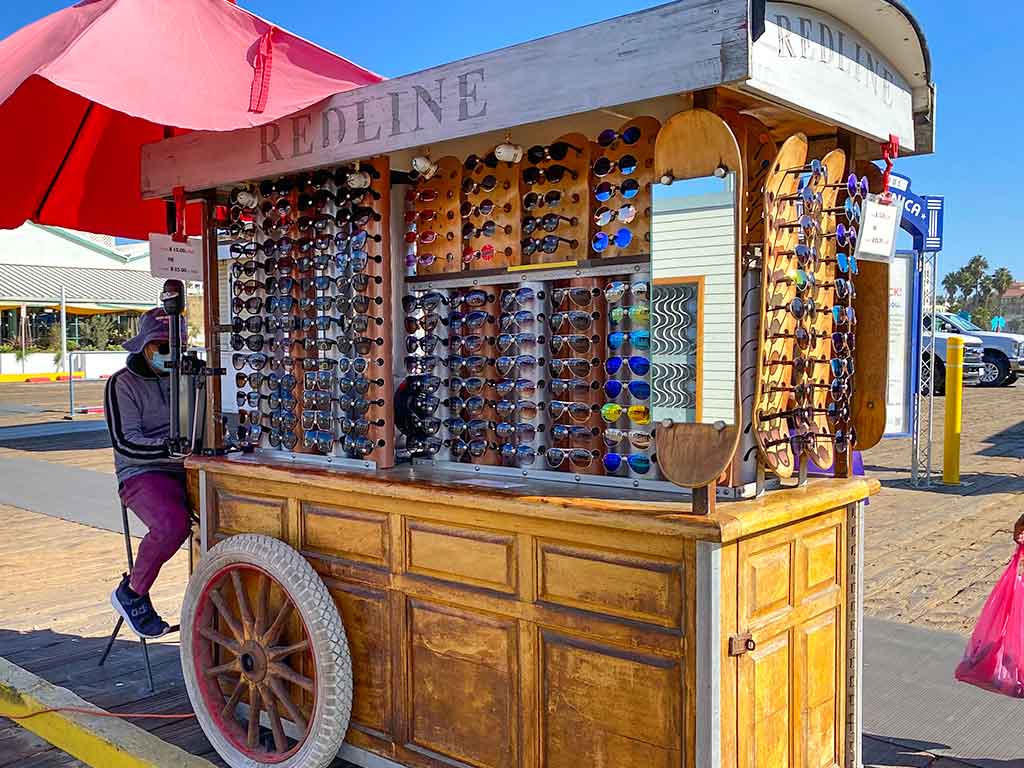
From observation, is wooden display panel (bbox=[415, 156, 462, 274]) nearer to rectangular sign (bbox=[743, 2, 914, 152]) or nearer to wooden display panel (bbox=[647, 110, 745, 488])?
wooden display panel (bbox=[647, 110, 745, 488])

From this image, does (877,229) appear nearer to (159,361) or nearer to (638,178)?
(638,178)

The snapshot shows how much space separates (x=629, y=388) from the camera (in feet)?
9.37

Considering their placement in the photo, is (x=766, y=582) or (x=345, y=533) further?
(x=345, y=533)

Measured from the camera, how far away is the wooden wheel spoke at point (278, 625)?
3254 mm

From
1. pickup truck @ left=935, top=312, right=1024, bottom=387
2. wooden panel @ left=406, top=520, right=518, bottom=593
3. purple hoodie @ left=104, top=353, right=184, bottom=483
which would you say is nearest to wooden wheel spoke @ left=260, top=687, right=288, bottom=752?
wooden panel @ left=406, top=520, right=518, bottom=593

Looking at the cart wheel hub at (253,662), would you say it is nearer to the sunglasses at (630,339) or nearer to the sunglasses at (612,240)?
the sunglasses at (630,339)

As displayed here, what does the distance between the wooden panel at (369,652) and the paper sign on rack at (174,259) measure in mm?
1681

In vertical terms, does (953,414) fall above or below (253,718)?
above

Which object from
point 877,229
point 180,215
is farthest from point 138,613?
point 877,229

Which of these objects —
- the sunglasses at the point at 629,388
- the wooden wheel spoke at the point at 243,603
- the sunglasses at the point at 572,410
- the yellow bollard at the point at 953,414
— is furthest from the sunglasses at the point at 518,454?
the yellow bollard at the point at 953,414

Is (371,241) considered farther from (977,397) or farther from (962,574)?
(977,397)

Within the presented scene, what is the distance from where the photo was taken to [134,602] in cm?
407

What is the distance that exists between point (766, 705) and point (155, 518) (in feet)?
8.67

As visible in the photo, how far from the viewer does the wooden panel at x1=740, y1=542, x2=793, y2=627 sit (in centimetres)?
247
